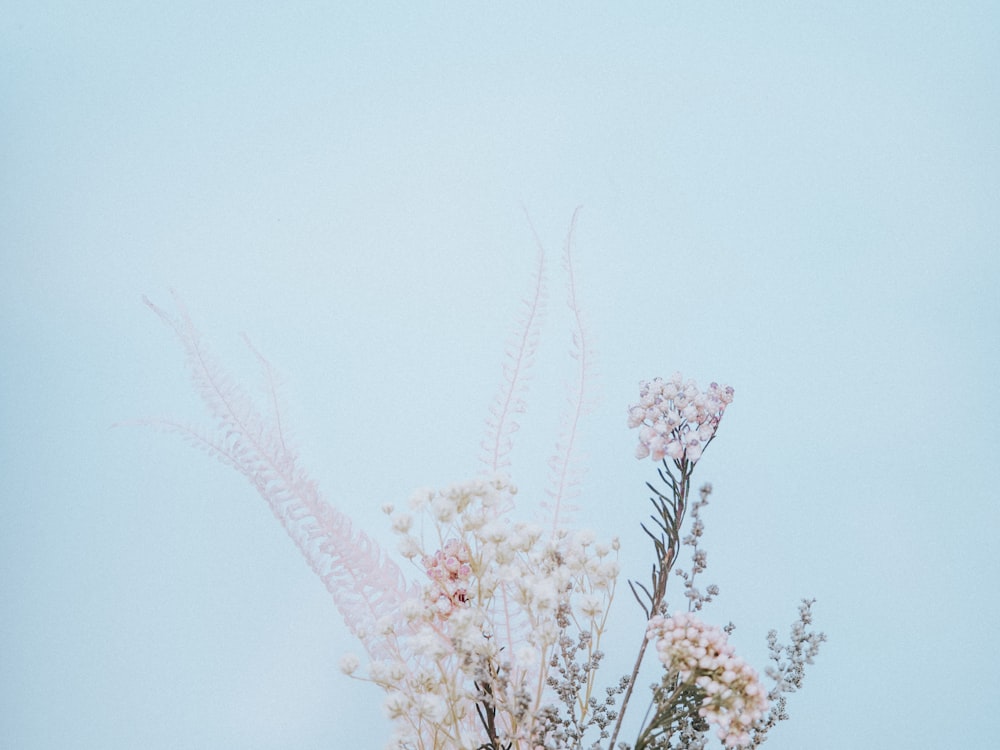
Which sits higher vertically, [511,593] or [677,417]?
[677,417]

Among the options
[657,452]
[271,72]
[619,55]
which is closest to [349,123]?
[271,72]

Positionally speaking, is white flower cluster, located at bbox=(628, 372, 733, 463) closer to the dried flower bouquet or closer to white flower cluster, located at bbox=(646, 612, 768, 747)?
A: the dried flower bouquet

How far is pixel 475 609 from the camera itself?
784mm

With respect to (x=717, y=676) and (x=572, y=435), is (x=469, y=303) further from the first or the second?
(x=717, y=676)

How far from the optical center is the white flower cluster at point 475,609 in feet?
2.46

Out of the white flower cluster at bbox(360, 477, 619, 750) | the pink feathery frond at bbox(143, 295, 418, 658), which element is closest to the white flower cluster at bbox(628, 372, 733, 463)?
the white flower cluster at bbox(360, 477, 619, 750)

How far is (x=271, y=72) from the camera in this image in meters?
1.27

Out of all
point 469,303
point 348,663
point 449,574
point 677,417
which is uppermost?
point 469,303

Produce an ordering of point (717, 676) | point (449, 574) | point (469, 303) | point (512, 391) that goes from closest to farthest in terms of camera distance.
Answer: point (717, 676)
point (449, 574)
point (512, 391)
point (469, 303)

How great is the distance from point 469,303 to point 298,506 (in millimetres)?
469

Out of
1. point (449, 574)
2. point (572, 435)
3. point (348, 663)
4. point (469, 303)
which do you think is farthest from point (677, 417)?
point (469, 303)

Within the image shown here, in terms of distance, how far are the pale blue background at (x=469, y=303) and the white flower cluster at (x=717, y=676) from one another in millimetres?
450

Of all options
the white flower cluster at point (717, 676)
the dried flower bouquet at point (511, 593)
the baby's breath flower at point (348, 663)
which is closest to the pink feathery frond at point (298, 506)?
the dried flower bouquet at point (511, 593)

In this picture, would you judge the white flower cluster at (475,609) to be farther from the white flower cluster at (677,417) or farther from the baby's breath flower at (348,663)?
the white flower cluster at (677,417)
